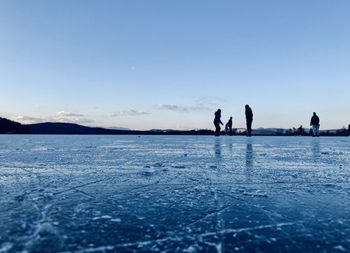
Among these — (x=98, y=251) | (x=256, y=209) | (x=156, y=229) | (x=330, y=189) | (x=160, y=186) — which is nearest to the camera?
(x=98, y=251)

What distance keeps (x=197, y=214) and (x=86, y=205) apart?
0.77 meters

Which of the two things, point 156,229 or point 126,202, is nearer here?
point 156,229

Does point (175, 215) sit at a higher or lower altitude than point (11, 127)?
lower

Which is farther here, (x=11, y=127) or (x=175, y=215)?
(x=11, y=127)

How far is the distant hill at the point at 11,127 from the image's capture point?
6719 cm

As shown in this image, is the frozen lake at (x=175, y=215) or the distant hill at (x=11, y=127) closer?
the frozen lake at (x=175, y=215)

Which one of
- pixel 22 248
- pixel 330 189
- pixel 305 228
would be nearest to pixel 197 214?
pixel 305 228

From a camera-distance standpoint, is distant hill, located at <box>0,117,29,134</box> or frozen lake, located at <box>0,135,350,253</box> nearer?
frozen lake, located at <box>0,135,350,253</box>

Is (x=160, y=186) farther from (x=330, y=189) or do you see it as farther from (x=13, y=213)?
(x=330, y=189)

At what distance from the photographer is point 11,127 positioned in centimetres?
6881

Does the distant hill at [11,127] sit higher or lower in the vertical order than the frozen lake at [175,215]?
higher

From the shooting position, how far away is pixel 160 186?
7.13 ft

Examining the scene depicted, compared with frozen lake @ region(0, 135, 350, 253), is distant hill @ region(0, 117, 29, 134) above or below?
above

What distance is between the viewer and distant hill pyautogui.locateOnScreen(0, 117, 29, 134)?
67188mm
